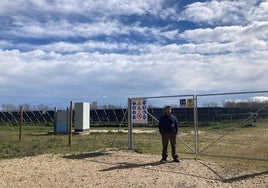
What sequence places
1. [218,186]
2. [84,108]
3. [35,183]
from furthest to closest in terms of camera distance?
1. [84,108]
2. [35,183]
3. [218,186]

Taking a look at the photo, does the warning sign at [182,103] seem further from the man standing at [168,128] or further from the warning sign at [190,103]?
the man standing at [168,128]

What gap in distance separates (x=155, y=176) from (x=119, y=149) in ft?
19.4

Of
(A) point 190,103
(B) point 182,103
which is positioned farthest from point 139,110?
(A) point 190,103

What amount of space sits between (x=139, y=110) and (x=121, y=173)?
209 inches

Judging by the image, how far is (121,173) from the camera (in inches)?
417

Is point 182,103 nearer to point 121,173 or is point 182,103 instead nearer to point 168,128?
point 168,128

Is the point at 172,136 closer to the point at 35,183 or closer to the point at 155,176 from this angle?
the point at 155,176

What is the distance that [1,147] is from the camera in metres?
17.5

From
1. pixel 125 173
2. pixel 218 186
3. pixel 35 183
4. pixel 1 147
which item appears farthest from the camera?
pixel 1 147

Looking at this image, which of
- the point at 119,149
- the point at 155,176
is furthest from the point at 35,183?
the point at 119,149

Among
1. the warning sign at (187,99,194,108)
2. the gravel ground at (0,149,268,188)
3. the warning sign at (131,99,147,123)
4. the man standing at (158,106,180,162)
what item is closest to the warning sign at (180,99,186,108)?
the warning sign at (187,99,194,108)

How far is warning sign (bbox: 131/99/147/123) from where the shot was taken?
1547 centimetres

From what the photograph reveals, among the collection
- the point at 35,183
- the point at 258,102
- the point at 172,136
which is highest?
the point at 258,102

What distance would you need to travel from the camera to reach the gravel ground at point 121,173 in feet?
30.9
